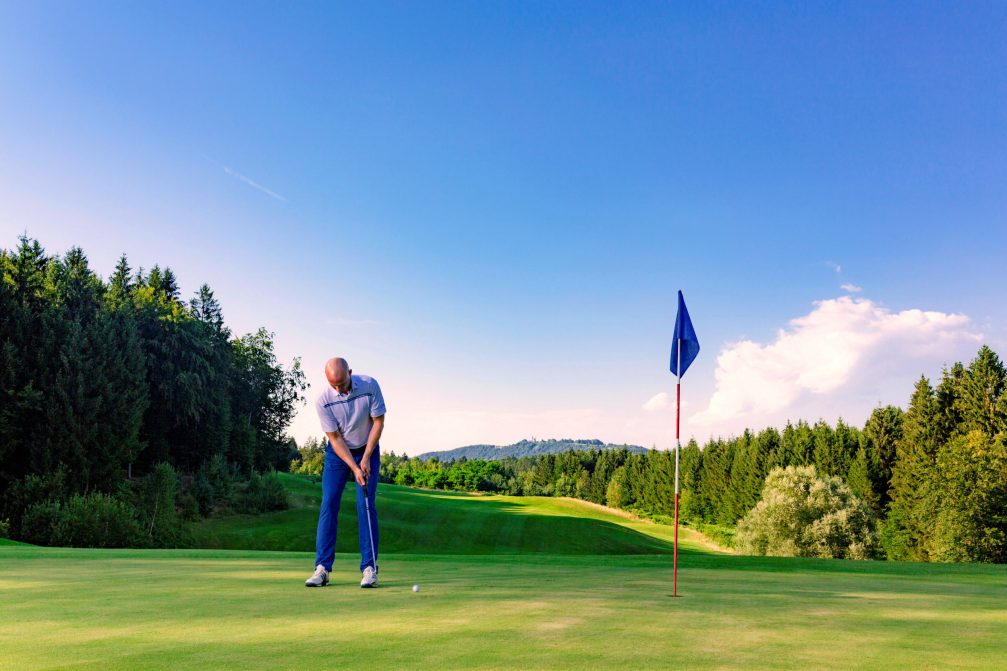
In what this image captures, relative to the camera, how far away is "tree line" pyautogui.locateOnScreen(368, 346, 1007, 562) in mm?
47500

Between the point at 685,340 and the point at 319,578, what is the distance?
5.60 m

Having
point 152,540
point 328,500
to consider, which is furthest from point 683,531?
point 328,500

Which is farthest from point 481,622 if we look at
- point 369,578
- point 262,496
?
point 262,496

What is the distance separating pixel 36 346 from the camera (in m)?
38.4

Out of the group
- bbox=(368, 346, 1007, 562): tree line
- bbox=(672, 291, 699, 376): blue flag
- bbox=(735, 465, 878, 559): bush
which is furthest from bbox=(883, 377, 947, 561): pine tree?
bbox=(672, 291, 699, 376): blue flag

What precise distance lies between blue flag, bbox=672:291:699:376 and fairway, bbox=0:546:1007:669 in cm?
290

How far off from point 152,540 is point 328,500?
33.9 m

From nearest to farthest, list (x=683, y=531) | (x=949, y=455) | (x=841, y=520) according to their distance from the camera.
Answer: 1. (x=841, y=520)
2. (x=949, y=455)
3. (x=683, y=531)


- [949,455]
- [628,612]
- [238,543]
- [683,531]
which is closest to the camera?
[628,612]

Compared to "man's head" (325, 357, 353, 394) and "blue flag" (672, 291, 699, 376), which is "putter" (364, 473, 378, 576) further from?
"blue flag" (672, 291, 699, 376)

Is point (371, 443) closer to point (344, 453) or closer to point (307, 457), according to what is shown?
point (344, 453)

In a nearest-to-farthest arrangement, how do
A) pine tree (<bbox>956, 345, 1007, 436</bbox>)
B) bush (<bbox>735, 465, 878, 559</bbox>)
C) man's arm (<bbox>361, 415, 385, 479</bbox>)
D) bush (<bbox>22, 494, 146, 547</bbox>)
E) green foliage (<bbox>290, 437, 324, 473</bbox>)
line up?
man's arm (<bbox>361, 415, 385, 479</bbox>) → bush (<bbox>22, 494, 146, 547</bbox>) → bush (<bbox>735, 465, 878, 559</bbox>) → pine tree (<bbox>956, 345, 1007, 436</bbox>) → green foliage (<bbox>290, 437, 324, 473</bbox>)

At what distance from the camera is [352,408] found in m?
8.36

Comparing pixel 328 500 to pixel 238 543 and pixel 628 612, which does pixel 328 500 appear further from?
pixel 238 543
